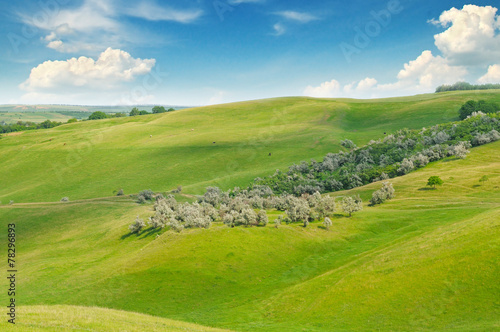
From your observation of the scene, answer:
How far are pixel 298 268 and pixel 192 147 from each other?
10715cm

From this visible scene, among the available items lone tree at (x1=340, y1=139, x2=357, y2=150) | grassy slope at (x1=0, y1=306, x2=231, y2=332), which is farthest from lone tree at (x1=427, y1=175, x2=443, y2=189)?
lone tree at (x1=340, y1=139, x2=357, y2=150)

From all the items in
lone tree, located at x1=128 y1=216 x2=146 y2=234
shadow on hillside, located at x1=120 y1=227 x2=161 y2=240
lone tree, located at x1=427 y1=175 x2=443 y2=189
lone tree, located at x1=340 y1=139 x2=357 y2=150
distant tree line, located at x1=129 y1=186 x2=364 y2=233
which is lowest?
shadow on hillside, located at x1=120 y1=227 x2=161 y2=240

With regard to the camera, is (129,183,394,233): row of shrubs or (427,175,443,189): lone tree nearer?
(129,183,394,233): row of shrubs

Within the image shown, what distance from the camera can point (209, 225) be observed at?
4572 cm

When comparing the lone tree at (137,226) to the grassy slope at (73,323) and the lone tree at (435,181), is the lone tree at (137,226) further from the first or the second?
the lone tree at (435,181)

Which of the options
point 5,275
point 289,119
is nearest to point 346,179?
point 5,275

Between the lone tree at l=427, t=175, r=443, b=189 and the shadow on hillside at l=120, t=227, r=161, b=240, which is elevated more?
the lone tree at l=427, t=175, r=443, b=189

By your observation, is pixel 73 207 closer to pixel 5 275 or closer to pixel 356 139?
pixel 5 275

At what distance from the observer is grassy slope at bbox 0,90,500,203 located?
4360 inches

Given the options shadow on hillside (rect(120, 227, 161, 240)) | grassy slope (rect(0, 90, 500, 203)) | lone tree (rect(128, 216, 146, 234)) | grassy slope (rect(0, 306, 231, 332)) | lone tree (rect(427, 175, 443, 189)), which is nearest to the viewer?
grassy slope (rect(0, 306, 231, 332))

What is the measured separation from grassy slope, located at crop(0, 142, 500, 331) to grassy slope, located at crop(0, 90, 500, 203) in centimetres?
5048

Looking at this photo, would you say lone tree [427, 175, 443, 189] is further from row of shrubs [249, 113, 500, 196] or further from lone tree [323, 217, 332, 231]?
lone tree [323, 217, 332, 231]

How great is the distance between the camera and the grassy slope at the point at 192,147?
363 feet

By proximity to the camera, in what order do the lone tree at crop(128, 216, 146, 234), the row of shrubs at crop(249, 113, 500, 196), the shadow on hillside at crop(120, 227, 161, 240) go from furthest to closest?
the row of shrubs at crop(249, 113, 500, 196) → the lone tree at crop(128, 216, 146, 234) → the shadow on hillside at crop(120, 227, 161, 240)
